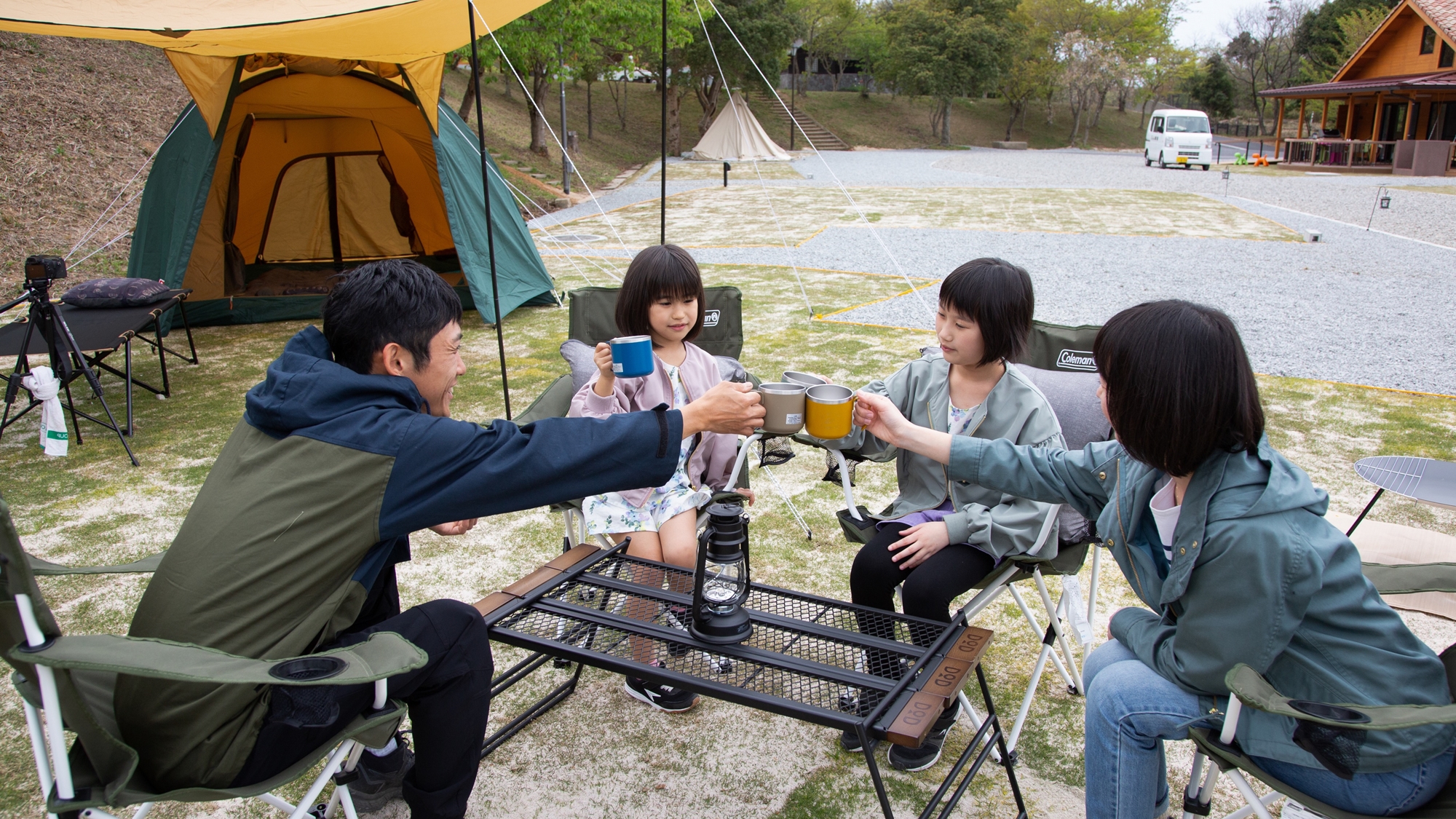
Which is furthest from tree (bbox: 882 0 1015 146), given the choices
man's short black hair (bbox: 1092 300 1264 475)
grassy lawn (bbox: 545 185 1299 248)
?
man's short black hair (bbox: 1092 300 1264 475)

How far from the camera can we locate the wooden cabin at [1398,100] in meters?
21.9

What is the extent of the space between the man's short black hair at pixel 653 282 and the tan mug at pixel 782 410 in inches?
28.4

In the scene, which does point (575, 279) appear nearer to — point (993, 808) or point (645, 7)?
point (993, 808)

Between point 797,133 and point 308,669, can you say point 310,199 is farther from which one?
point 797,133

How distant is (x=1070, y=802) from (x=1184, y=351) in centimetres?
116

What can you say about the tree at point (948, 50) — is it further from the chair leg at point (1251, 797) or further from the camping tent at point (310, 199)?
the chair leg at point (1251, 797)

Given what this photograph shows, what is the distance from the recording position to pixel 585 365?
2.88 metres

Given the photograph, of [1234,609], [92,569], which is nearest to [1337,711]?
[1234,609]

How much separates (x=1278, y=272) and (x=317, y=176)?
9117 mm

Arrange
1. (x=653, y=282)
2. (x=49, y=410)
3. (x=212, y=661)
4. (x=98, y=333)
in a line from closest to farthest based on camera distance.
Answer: (x=212, y=661) → (x=653, y=282) → (x=49, y=410) → (x=98, y=333)

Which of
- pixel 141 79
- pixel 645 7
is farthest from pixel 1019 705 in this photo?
pixel 645 7

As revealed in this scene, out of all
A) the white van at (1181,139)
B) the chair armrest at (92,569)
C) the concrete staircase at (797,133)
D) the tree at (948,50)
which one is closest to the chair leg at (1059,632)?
the chair armrest at (92,569)

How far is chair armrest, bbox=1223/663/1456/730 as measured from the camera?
121 cm

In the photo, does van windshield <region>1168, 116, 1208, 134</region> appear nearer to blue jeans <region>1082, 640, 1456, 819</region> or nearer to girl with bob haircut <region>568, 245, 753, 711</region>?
girl with bob haircut <region>568, 245, 753, 711</region>
